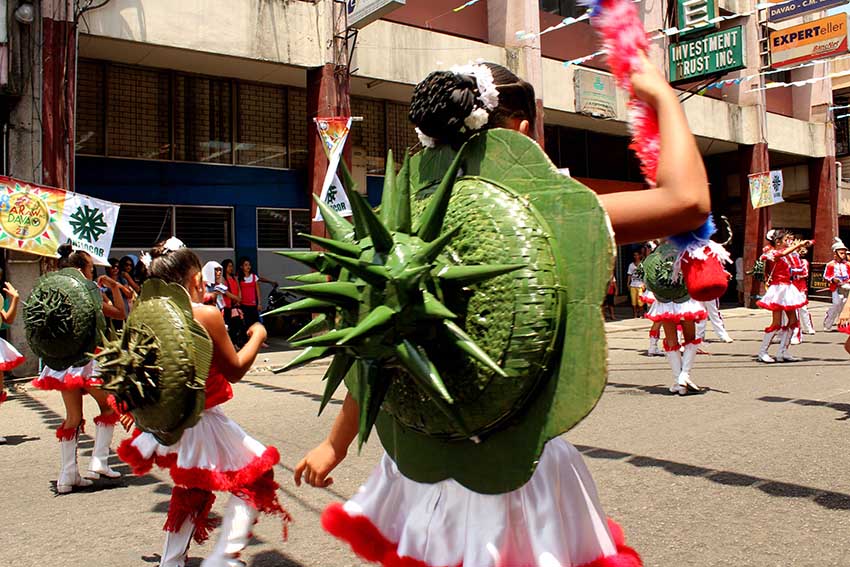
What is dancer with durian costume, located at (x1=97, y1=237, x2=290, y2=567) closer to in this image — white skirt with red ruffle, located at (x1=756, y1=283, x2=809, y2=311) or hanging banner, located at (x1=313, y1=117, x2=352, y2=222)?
hanging banner, located at (x1=313, y1=117, x2=352, y2=222)

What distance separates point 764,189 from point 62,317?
68.4 feet

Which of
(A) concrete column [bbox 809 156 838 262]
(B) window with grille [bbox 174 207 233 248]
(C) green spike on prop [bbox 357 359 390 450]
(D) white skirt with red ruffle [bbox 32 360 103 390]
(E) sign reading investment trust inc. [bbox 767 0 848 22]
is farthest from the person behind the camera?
(A) concrete column [bbox 809 156 838 262]

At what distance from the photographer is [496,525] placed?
1782mm

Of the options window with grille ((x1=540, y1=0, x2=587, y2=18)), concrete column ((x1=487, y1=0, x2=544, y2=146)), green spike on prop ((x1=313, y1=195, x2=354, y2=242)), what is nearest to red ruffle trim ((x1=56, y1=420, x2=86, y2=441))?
green spike on prop ((x1=313, y1=195, x2=354, y2=242))

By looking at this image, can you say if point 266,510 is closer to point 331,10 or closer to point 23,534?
point 23,534

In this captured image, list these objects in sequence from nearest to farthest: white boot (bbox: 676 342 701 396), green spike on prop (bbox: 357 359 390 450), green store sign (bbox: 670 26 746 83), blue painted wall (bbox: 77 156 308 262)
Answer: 1. green spike on prop (bbox: 357 359 390 450)
2. white boot (bbox: 676 342 701 396)
3. blue painted wall (bbox: 77 156 308 262)
4. green store sign (bbox: 670 26 746 83)

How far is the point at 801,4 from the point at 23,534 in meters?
15.3

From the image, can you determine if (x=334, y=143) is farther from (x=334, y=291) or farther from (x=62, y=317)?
(x=334, y=291)

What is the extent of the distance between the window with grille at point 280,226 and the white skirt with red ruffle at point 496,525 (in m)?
14.7

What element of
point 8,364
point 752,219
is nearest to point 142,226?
point 8,364

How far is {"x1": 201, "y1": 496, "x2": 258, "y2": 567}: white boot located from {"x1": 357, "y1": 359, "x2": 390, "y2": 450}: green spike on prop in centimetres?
204

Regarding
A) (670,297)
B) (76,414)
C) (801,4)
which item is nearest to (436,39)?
(801,4)

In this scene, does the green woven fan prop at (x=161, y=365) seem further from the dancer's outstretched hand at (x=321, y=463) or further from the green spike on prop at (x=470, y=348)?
the green spike on prop at (x=470, y=348)

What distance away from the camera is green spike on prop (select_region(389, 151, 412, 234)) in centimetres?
174
